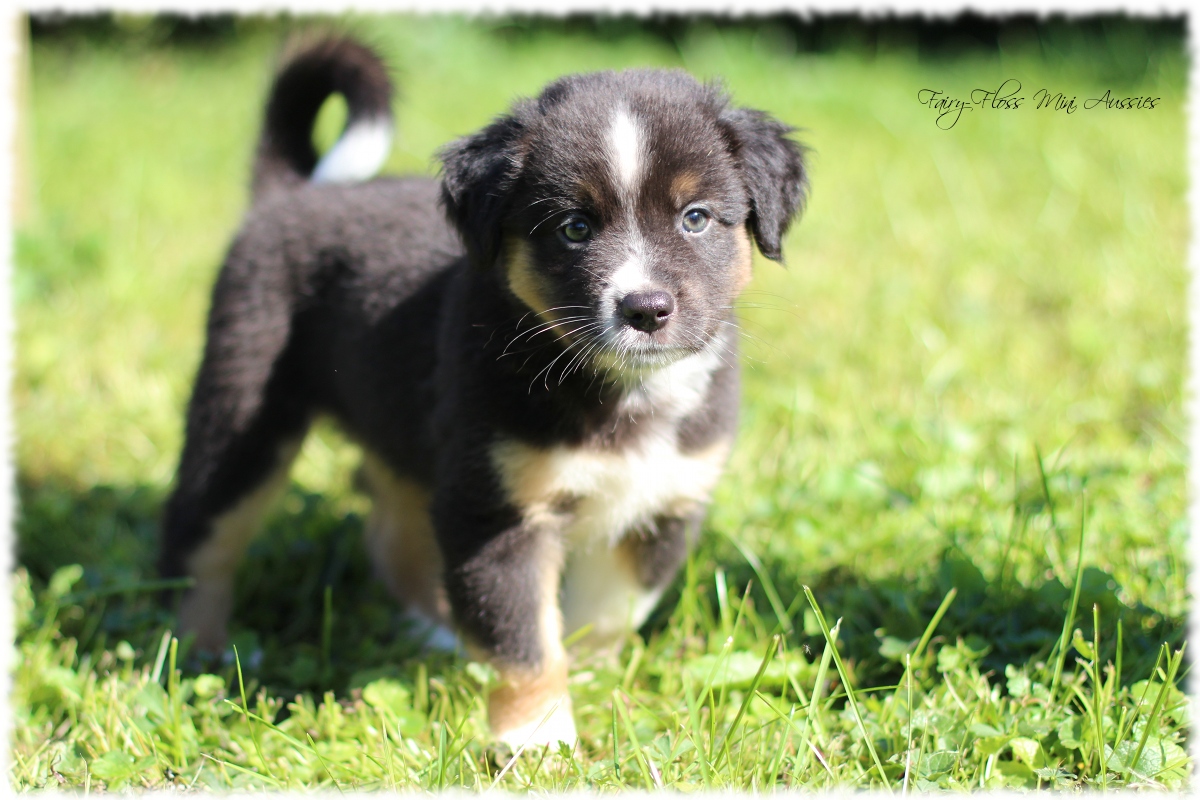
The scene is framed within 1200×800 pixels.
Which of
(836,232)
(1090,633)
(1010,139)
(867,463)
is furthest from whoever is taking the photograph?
(1010,139)

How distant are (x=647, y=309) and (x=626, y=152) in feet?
1.19

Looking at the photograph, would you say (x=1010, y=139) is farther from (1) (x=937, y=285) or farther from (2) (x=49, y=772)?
(2) (x=49, y=772)

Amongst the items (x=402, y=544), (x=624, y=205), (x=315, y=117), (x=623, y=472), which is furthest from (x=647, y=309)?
(x=315, y=117)

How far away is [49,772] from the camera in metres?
2.55

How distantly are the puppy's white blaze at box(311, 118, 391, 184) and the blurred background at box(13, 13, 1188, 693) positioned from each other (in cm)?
38

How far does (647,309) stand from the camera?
2.35m

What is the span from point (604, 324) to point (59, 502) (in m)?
2.63

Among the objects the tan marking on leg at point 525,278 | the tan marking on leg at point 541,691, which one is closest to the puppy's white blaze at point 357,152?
the tan marking on leg at point 525,278

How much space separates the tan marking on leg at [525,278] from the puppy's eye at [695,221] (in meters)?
0.37

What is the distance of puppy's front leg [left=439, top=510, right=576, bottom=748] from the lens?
2688 millimetres

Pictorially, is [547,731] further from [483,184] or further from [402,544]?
[483,184]

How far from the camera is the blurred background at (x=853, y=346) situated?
3266 mm

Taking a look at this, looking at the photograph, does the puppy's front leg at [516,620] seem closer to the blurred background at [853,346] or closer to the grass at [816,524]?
the grass at [816,524]

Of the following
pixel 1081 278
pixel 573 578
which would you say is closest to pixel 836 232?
pixel 1081 278
